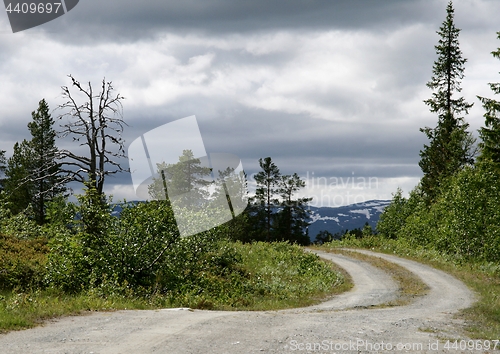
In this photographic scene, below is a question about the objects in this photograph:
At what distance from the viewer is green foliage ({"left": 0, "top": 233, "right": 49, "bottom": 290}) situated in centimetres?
1728

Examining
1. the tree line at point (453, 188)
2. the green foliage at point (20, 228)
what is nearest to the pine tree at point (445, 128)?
the tree line at point (453, 188)

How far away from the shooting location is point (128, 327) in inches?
374

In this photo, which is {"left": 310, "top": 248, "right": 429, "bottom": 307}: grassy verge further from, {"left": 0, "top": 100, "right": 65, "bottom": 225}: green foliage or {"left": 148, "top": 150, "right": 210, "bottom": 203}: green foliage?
{"left": 0, "top": 100, "right": 65, "bottom": 225}: green foliage

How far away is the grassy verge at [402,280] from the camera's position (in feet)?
57.1

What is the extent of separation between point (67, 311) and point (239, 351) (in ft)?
17.7

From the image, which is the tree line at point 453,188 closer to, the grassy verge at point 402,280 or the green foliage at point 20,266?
the grassy verge at point 402,280

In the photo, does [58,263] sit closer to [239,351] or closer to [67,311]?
[67,311]

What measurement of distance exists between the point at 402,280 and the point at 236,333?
1564 cm

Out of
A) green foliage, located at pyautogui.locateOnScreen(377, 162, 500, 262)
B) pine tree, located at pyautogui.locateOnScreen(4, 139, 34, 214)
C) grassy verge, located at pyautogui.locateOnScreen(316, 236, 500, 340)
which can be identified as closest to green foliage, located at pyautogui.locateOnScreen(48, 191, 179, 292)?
grassy verge, located at pyautogui.locateOnScreen(316, 236, 500, 340)

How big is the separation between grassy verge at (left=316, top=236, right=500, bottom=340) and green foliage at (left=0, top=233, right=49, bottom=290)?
1365cm

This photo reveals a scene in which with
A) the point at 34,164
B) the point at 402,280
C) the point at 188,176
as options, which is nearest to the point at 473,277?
the point at 402,280

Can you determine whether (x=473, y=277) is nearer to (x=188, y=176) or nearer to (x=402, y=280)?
(x=402, y=280)

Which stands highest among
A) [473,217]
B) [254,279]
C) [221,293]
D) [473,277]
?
[473,217]

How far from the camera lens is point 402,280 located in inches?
893
